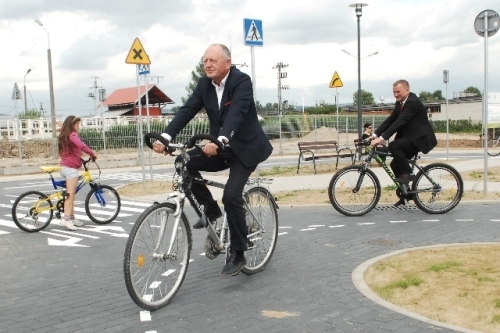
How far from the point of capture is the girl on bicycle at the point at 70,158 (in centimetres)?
929

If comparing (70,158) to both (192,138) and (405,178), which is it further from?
(405,178)

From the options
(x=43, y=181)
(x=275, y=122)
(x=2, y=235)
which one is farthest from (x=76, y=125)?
(x=275, y=122)

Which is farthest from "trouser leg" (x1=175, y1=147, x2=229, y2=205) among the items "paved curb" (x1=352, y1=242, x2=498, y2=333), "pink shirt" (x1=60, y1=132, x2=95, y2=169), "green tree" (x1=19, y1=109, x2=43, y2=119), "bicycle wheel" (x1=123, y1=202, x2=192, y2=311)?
"green tree" (x1=19, y1=109, x2=43, y2=119)

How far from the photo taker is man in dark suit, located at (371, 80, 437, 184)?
9.45 metres

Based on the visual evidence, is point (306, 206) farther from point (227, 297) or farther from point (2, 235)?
point (227, 297)

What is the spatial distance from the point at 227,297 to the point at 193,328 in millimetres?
836

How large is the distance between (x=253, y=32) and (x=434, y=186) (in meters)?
4.38

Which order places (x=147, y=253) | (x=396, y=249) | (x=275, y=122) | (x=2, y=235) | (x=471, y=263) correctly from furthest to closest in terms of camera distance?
(x=275, y=122) → (x=2, y=235) → (x=396, y=249) → (x=471, y=263) → (x=147, y=253)

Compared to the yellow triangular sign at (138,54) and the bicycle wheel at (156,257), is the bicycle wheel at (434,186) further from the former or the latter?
the yellow triangular sign at (138,54)

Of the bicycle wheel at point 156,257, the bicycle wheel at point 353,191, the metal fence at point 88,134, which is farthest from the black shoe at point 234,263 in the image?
the metal fence at point 88,134

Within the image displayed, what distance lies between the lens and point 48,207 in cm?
949

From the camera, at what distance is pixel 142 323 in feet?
15.4

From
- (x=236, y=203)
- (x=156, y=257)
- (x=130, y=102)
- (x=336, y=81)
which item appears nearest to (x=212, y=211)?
(x=236, y=203)

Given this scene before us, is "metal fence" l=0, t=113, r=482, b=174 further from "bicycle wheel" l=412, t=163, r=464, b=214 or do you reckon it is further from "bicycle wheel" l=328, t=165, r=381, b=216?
"bicycle wheel" l=412, t=163, r=464, b=214
